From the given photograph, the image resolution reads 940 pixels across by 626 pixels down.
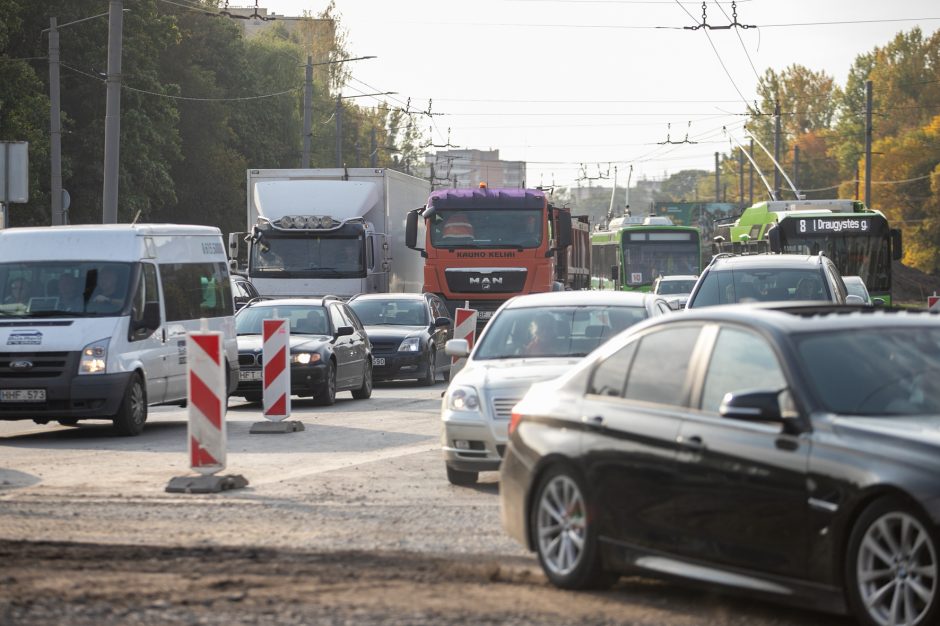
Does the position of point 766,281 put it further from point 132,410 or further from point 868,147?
point 868,147

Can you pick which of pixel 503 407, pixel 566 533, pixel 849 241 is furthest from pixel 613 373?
pixel 849 241

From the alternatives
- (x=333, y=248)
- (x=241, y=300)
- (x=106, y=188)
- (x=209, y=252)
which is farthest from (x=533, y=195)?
(x=209, y=252)

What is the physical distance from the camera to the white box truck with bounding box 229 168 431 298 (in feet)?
114

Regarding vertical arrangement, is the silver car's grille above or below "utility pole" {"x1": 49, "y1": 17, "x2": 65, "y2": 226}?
below

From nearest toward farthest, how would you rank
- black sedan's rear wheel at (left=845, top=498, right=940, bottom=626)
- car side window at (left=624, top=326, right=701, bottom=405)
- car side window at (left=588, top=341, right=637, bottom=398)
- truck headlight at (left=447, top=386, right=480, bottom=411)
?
black sedan's rear wheel at (left=845, top=498, right=940, bottom=626) < car side window at (left=624, top=326, right=701, bottom=405) < car side window at (left=588, top=341, right=637, bottom=398) < truck headlight at (left=447, top=386, right=480, bottom=411)

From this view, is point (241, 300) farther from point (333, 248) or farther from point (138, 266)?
point (138, 266)

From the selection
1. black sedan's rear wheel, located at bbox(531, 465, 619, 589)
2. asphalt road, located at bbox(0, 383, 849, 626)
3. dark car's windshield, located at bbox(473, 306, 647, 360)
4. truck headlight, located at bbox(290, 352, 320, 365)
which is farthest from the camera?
truck headlight, located at bbox(290, 352, 320, 365)

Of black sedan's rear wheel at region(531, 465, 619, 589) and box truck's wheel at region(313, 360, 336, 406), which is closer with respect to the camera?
black sedan's rear wheel at region(531, 465, 619, 589)

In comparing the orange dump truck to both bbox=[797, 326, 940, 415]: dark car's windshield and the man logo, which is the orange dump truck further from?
bbox=[797, 326, 940, 415]: dark car's windshield

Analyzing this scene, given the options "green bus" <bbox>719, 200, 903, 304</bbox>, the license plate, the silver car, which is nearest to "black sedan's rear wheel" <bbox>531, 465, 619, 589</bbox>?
the silver car

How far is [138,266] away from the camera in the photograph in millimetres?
18969

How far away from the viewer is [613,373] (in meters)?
8.59

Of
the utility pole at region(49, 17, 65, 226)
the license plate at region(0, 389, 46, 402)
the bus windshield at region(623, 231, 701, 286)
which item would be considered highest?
the utility pole at region(49, 17, 65, 226)

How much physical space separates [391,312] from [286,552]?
68.8ft
